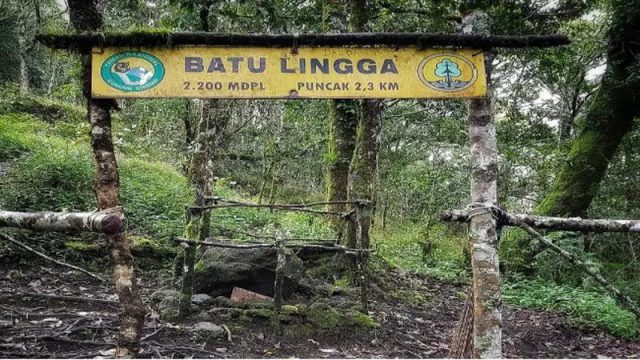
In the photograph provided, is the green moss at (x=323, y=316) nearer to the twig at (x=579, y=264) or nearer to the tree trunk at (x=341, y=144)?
the twig at (x=579, y=264)

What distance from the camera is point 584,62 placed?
10.8m

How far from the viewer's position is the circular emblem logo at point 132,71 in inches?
151

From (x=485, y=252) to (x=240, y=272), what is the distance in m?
3.41

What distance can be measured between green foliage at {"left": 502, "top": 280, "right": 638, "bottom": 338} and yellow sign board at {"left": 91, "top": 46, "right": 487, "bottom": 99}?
4.22 meters

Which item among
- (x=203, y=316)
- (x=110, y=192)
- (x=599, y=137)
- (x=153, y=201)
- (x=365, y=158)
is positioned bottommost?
(x=203, y=316)

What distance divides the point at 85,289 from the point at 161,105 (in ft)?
32.5

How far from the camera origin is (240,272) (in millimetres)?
6242

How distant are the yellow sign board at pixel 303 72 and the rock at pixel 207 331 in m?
2.30

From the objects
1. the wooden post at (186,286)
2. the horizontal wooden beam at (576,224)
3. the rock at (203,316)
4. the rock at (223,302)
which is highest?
the horizontal wooden beam at (576,224)

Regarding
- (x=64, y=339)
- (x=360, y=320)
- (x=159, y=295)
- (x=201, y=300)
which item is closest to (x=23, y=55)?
(x=159, y=295)

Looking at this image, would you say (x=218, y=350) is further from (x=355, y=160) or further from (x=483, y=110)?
(x=355, y=160)

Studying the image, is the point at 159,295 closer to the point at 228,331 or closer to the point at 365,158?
the point at 228,331

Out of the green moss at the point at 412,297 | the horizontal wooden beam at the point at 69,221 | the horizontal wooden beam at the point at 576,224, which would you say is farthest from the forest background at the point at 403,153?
the horizontal wooden beam at the point at 576,224

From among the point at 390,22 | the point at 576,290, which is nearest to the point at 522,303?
the point at 576,290
